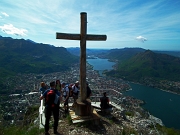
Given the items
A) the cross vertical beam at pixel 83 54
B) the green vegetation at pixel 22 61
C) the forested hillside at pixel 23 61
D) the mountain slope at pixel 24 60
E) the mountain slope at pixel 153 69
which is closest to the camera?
the cross vertical beam at pixel 83 54

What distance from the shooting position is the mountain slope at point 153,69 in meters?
129

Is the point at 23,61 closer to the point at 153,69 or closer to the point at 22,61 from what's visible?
the point at 22,61

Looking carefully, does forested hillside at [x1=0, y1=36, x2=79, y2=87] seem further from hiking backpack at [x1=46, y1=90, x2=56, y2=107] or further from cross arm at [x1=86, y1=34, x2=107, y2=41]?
hiking backpack at [x1=46, y1=90, x2=56, y2=107]

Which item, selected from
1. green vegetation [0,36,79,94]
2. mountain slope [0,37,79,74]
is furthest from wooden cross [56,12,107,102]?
mountain slope [0,37,79,74]

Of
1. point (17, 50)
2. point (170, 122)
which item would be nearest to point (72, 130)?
point (170, 122)

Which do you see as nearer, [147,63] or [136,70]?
[136,70]

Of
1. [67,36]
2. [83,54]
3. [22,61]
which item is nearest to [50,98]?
[83,54]

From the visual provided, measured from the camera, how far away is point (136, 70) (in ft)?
476

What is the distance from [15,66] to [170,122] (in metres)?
117

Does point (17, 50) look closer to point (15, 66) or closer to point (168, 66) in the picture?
point (15, 66)

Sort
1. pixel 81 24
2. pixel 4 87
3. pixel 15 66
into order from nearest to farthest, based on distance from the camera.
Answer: pixel 81 24 < pixel 4 87 < pixel 15 66

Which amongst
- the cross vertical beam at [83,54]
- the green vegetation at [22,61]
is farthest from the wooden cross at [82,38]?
the green vegetation at [22,61]

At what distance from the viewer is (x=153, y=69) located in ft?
473

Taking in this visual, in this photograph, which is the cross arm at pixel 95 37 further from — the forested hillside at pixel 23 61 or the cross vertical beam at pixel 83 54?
the forested hillside at pixel 23 61
